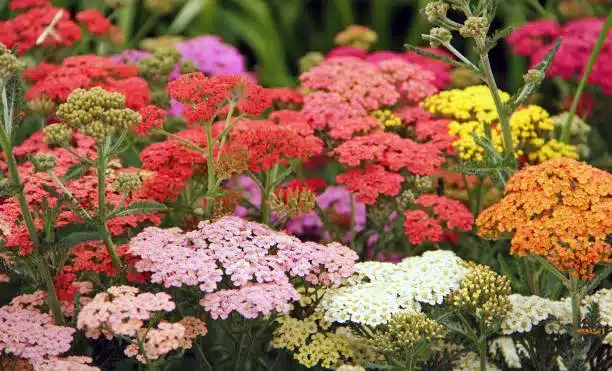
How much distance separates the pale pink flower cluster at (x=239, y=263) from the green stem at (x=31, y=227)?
22 cm

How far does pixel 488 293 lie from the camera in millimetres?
2332

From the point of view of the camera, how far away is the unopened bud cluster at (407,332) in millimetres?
2232

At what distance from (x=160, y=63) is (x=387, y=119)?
0.85 m

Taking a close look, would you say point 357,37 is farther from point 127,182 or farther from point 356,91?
point 127,182

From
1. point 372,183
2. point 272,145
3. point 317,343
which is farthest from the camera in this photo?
point 372,183

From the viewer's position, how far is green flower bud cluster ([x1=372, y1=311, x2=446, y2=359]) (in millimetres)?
2232

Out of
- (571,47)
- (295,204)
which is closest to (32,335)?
(295,204)

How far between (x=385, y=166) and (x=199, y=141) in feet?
1.92

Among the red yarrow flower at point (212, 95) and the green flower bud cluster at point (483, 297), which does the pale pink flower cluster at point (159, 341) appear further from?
the green flower bud cluster at point (483, 297)

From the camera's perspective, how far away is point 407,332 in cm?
223

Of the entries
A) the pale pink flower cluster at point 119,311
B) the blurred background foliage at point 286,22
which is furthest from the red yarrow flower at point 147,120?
the blurred background foliage at point 286,22

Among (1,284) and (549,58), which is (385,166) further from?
(1,284)

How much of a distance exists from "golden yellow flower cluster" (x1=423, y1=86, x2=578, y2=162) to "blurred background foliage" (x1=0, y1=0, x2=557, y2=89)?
87.3 inches

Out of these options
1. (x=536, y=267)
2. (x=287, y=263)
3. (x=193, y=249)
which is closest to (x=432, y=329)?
(x=287, y=263)
